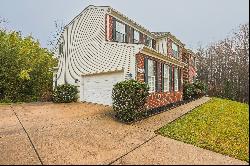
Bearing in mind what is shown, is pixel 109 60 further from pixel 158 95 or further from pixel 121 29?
pixel 158 95

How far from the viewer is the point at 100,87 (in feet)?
58.6

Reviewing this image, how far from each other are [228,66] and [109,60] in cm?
3569

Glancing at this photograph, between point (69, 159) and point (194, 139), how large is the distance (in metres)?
4.87

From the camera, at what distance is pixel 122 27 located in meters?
19.1

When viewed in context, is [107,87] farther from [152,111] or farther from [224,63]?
[224,63]

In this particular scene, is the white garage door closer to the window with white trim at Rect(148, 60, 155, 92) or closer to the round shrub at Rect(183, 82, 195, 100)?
the window with white trim at Rect(148, 60, 155, 92)

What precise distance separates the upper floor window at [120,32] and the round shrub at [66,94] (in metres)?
4.99

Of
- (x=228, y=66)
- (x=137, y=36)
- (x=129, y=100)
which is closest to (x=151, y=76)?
(x=129, y=100)

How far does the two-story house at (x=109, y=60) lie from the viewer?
51.4ft

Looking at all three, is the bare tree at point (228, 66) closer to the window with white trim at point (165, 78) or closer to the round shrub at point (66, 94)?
the window with white trim at point (165, 78)

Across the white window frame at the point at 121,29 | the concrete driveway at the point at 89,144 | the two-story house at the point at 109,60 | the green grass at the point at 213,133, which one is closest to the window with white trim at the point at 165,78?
the two-story house at the point at 109,60

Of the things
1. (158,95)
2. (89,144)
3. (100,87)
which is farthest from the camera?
(100,87)

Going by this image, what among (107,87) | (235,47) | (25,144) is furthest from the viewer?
(235,47)

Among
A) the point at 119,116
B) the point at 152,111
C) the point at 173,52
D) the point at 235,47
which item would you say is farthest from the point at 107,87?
the point at 235,47
